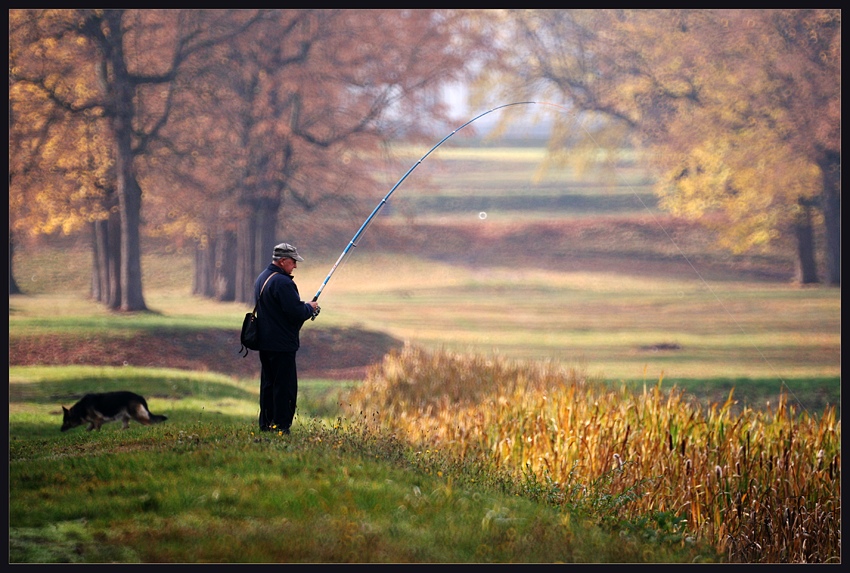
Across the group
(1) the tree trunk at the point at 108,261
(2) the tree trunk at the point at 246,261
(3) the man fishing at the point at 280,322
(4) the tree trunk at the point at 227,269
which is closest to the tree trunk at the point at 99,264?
(1) the tree trunk at the point at 108,261

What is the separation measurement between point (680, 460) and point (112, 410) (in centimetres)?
772

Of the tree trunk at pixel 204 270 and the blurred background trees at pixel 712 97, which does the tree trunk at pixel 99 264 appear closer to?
the tree trunk at pixel 204 270

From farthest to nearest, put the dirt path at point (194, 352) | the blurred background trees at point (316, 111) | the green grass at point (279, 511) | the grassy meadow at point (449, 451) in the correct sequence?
1. the blurred background trees at point (316, 111)
2. the dirt path at point (194, 352)
3. the grassy meadow at point (449, 451)
4. the green grass at point (279, 511)

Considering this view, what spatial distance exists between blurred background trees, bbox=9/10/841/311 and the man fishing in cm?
1442

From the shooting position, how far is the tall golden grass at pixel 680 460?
1184 cm

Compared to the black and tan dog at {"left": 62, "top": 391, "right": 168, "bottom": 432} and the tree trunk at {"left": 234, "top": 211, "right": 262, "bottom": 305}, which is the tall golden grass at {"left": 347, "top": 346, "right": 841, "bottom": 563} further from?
the tree trunk at {"left": 234, "top": 211, "right": 262, "bottom": 305}

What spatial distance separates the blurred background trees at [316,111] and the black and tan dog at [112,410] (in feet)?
35.1

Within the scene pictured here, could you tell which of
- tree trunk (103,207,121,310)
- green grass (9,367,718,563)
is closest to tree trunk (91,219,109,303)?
tree trunk (103,207,121,310)

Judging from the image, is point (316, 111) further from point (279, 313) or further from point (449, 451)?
point (279, 313)

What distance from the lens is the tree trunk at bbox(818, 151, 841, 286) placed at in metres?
28.3

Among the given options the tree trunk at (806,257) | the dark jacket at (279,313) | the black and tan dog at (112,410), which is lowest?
the black and tan dog at (112,410)

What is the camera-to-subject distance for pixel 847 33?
21.9 metres

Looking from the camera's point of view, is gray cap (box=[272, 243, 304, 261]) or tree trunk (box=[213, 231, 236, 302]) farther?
tree trunk (box=[213, 231, 236, 302])

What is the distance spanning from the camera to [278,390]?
11219 mm
